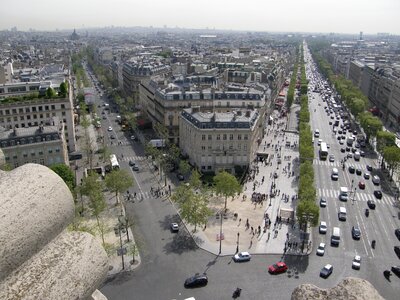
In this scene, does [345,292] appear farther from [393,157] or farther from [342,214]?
[393,157]

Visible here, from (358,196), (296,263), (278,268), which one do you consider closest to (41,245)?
(278,268)

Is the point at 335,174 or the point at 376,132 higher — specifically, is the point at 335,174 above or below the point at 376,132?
below

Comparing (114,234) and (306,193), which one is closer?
(114,234)

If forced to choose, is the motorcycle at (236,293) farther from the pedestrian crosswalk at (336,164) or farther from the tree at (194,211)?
the pedestrian crosswalk at (336,164)

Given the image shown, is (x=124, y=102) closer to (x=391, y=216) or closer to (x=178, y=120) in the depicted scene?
(x=178, y=120)

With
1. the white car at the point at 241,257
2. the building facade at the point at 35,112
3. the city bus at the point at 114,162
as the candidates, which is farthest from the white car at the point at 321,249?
the building facade at the point at 35,112

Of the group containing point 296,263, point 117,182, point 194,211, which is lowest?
point 296,263

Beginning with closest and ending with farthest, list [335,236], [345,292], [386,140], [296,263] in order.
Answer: [345,292], [296,263], [335,236], [386,140]
